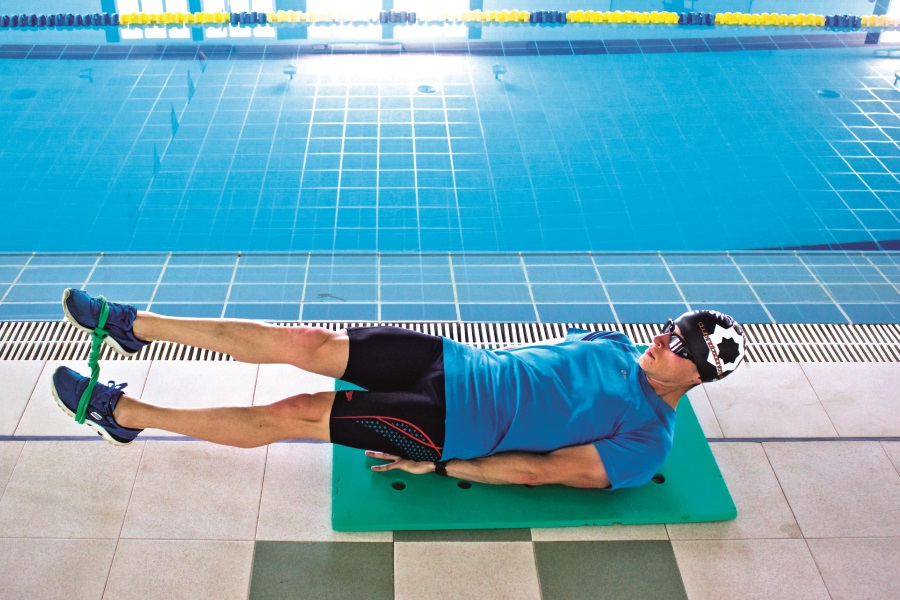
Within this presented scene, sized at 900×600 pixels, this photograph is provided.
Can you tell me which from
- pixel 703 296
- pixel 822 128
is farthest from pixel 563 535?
pixel 822 128

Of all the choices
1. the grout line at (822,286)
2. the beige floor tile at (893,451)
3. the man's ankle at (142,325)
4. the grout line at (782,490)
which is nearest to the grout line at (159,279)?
the man's ankle at (142,325)

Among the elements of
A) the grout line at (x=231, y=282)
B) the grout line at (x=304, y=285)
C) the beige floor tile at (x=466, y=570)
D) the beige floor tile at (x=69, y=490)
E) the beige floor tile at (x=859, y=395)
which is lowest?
the grout line at (x=304, y=285)

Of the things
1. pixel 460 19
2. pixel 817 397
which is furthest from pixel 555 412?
pixel 460 19

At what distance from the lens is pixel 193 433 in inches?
119

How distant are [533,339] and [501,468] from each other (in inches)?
52.4

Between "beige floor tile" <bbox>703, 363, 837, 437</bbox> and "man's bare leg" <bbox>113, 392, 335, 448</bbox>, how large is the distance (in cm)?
180

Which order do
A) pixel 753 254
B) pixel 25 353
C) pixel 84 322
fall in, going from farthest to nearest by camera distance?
1. pixel 753 254
2. pixel 25 353
3. pixel 84 322

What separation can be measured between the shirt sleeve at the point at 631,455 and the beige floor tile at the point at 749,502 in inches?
13.4

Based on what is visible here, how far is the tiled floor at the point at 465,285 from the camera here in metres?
4.48

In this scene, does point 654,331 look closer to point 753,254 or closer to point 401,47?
point 753,254

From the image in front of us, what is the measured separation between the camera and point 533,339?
4270mm

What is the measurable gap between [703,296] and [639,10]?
4276 millimetres

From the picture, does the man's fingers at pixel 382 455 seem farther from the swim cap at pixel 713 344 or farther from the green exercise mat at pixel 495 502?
the swim cap at pixel 713 344

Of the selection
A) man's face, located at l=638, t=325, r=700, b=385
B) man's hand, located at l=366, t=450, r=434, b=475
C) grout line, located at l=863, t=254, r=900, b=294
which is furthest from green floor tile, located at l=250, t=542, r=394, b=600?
grout line, located at l=863, t=254, r=900, b=294
